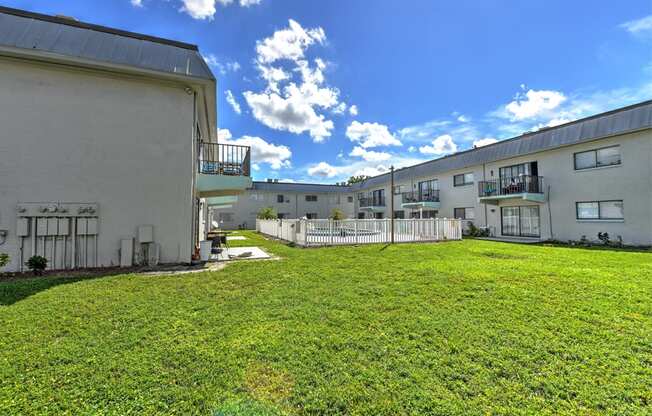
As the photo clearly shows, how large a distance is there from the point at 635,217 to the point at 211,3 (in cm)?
2062

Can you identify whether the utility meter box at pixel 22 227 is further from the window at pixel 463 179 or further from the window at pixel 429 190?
the window at pixel 429 190

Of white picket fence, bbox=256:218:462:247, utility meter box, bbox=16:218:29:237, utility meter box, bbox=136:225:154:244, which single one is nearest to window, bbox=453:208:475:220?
white picket fence, bbox=256:218:462:247

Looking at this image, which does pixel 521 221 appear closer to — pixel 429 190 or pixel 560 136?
pixel 560 136

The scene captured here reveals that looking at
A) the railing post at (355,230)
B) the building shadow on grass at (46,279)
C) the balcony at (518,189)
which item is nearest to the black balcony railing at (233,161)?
the building shadow on grass at (46,279)

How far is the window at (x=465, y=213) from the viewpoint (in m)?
21.9

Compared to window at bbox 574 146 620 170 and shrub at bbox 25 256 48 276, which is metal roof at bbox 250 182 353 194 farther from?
shrub at bbox 25 256 48 276

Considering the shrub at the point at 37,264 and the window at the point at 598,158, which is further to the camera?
the window at the point at 598,158

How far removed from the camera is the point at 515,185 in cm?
1736

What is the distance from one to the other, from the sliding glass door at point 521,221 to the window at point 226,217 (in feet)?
98.3

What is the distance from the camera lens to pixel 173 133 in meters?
8.65

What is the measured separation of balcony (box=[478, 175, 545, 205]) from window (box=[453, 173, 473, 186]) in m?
3.03

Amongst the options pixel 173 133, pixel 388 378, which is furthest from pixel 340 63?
pixel 388 378

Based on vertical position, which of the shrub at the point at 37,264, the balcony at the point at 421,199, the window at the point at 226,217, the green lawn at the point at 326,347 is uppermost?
the balcony at the point at 421,199

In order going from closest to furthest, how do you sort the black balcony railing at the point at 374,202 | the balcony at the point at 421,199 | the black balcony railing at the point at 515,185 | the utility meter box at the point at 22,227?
the utility meter box at the point at 22,227
the black balcony railing at the point at 515,185
the balcony at the point at 421,199
the black balcony railing at the point at 374,202
